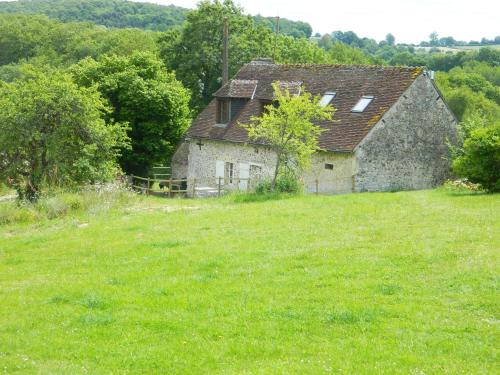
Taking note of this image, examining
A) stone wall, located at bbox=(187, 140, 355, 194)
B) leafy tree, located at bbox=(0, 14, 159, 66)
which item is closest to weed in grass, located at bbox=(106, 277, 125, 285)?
stone wall, located at bbox=(187, 140, 355, 194)

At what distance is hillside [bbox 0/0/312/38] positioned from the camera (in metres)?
159

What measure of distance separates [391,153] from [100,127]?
13.2 metres

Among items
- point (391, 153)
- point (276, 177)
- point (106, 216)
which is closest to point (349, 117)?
point (391, 153)

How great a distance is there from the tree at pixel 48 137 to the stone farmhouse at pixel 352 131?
7.61m

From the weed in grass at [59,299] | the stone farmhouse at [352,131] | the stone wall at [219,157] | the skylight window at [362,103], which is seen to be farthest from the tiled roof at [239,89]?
the weed in grass at [59,299]

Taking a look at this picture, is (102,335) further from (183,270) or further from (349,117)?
(349,117)

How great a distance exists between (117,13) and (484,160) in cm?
15953

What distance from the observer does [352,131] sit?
98.9 ft

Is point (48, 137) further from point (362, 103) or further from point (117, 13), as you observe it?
point (117, 13)

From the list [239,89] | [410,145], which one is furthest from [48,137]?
[410,145]

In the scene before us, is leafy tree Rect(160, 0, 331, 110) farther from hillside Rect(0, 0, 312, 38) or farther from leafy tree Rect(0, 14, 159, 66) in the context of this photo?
hillside Rect(0, 0, 312, 38)

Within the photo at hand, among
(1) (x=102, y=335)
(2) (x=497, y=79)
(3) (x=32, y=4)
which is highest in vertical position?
(3) (x=32, y=4)

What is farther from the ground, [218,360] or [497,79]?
[497,79]

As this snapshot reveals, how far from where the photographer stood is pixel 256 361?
27.1 feet
